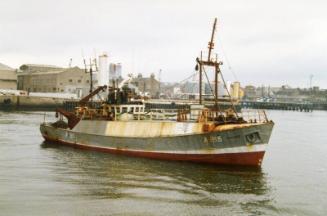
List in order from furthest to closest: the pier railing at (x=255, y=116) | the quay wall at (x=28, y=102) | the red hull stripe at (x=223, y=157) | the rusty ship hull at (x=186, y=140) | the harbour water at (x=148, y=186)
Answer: the quay wall at (x=28, y=102) → the pier railing at (x=255, y=116) → the red hull stripe at (x=223, y=157) → the rusty ship hull at (x=186, y=140) → the harbour water at (x=148, y=186)

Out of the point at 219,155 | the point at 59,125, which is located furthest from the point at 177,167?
the point at 59,125

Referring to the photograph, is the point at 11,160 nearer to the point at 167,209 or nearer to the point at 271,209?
the point at 167,209

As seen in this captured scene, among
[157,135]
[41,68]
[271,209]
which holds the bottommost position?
[271,209]

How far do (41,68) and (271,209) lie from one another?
114387 millimetres

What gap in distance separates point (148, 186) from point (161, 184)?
0.81m

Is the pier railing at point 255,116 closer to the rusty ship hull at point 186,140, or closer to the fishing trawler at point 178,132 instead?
the fishing trawler at point 178,132

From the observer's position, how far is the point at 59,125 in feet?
128

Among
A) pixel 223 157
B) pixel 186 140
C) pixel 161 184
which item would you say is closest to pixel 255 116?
pixel 223 157

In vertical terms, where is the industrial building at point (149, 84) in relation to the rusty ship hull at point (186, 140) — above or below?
above

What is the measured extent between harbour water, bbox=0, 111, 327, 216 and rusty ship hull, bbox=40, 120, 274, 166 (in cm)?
68

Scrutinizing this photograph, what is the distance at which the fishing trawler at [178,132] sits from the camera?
26.2 metres

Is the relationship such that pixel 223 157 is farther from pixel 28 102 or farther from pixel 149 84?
pixel 149 84

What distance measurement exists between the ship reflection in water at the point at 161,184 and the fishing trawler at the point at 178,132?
0.76 m

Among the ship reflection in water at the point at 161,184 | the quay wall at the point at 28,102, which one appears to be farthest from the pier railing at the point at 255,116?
the quay wall at the point at 28,102
